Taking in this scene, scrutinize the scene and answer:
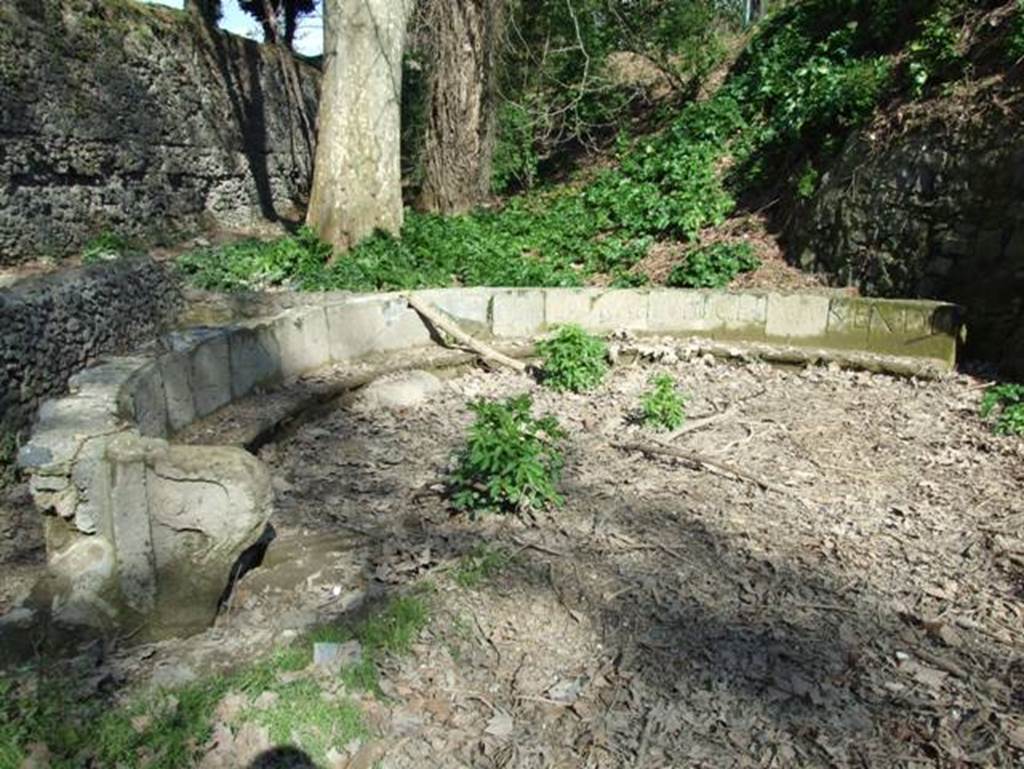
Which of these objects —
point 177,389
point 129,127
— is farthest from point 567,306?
point 129,127

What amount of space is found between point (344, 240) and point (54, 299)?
324 cm

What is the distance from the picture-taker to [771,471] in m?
4.44

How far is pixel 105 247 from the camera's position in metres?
8.63

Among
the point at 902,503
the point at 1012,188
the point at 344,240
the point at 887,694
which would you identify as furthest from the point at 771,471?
the point at 344,240

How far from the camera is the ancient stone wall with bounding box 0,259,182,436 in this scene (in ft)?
16.2

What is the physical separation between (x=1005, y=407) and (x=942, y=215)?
1.91 metres

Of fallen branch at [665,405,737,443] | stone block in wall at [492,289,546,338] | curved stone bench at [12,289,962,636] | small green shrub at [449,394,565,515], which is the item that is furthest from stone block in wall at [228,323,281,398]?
fallen branch at [665,405,737,443]

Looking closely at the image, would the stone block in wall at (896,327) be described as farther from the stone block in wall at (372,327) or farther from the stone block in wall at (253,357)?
the stone block in wall at (253,357)

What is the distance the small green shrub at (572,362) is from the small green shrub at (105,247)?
16.5ft

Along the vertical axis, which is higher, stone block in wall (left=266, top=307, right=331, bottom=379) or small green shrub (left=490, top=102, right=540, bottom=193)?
small green shrub (left=490, top=102, right=540, bottom=193)

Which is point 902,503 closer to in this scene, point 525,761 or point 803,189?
point 525,761

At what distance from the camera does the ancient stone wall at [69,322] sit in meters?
4.93

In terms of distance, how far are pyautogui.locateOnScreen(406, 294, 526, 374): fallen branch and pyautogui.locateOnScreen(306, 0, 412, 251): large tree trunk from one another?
83.3 inches

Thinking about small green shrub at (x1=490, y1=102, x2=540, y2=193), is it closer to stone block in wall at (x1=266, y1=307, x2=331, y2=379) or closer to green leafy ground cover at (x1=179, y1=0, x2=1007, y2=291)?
green leafy ground cover at (x1=179, y1=0, x2=1007, y2=291)
